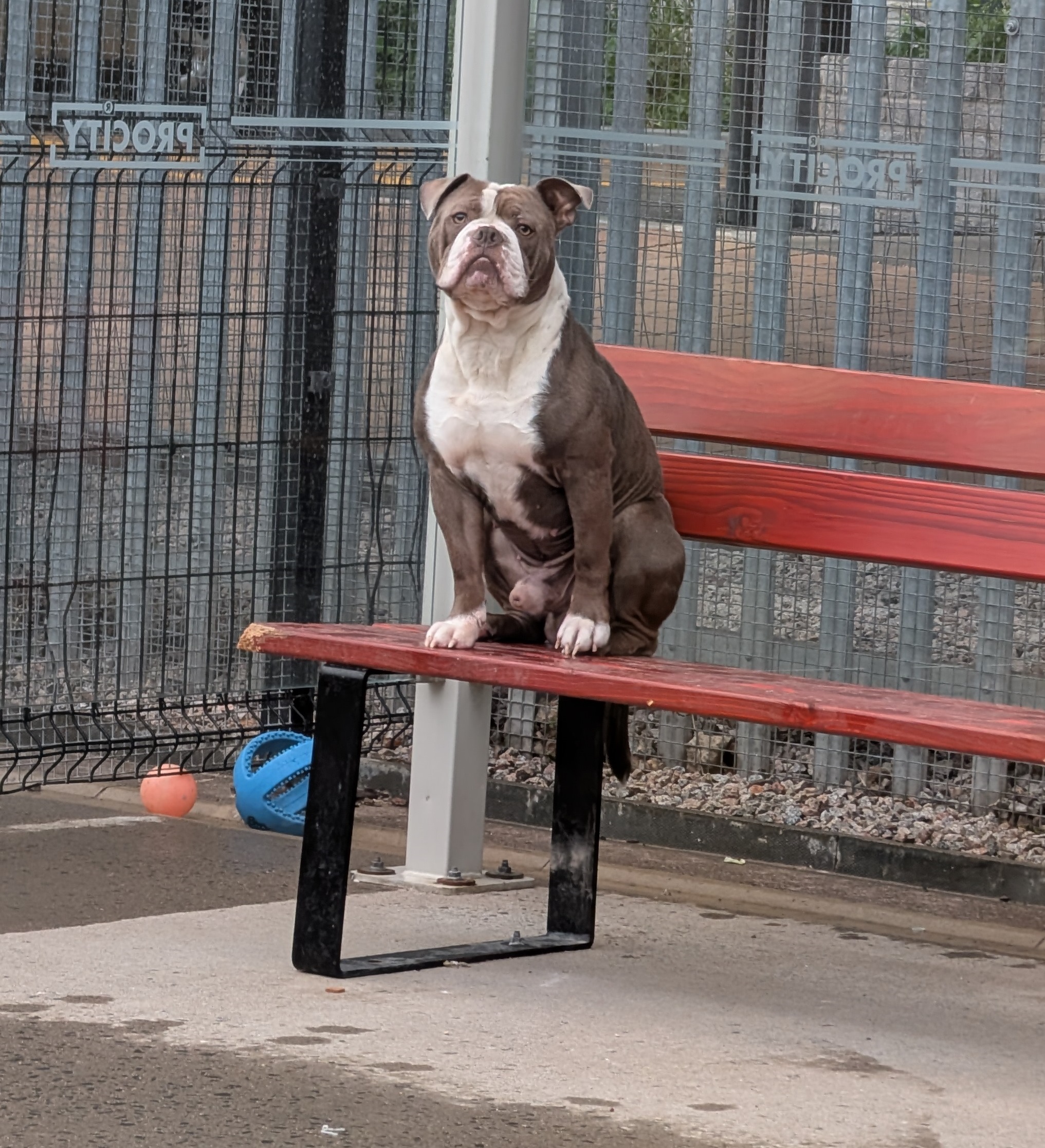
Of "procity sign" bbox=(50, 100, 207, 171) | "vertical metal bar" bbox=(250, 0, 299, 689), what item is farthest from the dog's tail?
"procity sign" bbox=(50, 100, 207, 171)

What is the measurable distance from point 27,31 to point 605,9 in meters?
2.09

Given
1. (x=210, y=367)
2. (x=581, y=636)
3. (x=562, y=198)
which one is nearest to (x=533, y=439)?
(x=581, y=636)

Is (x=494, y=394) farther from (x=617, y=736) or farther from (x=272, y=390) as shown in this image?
(x=272, y=390)

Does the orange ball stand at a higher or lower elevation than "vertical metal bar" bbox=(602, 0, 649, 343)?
lower

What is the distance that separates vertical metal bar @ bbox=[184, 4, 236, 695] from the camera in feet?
19.7

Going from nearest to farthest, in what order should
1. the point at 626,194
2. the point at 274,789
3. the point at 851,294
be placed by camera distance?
1. the point at 274,789
2. the point at 851,294
3. the point at 626,194

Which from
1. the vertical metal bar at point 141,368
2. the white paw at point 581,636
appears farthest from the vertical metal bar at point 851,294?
the vertical metal bar at point 141,368

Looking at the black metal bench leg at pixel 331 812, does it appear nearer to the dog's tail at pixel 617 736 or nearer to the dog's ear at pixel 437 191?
the dog's tail at pixel 617 736

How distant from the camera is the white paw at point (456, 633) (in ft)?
12.9

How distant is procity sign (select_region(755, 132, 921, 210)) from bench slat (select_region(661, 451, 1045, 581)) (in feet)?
4.43

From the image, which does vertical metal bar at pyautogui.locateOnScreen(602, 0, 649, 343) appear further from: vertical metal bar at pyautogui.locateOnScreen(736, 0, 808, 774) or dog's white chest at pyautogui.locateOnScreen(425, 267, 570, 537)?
dog's white chest at pyautogui.locateOnScreen(425, 267, 570, 537)

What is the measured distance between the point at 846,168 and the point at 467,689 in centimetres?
182

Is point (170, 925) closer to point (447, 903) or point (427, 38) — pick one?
point (447, 903)

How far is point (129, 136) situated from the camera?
6074 mm
